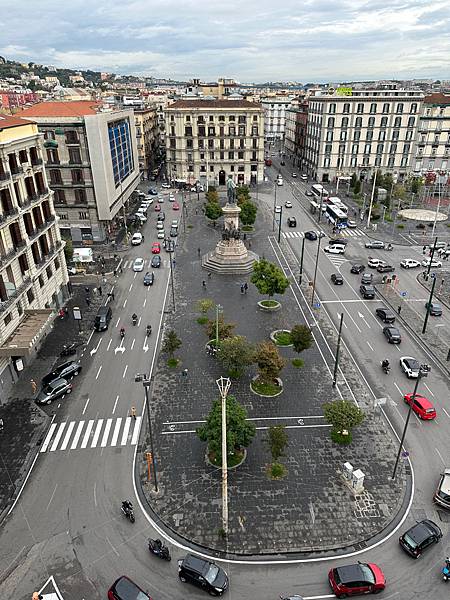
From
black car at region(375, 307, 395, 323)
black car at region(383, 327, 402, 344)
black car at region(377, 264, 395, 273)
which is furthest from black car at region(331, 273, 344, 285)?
black car at region(383, 327, 402, 344)

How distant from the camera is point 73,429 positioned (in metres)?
36.4

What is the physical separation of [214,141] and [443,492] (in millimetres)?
105915

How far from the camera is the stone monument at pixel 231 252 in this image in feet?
224

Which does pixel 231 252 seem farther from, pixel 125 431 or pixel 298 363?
pixel 125 431

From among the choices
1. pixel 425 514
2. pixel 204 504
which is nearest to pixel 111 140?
pixel 204 504

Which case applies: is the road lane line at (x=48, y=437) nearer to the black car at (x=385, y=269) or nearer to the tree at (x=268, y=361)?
the tree at (x=268, y=361)

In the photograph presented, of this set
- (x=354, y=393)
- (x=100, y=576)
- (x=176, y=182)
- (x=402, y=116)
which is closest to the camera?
(x=100, y=576)

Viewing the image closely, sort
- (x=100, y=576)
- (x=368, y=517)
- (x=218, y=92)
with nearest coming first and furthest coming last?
(x=100, y=576) → (x=368, y=517) → (x=218, y=92)

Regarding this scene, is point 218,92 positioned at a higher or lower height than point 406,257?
higher

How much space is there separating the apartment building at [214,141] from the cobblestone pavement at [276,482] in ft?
274

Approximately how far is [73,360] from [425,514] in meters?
35.2

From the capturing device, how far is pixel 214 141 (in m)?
117

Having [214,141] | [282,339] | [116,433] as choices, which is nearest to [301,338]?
[282,339]

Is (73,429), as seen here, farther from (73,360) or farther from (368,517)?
(368,517)
